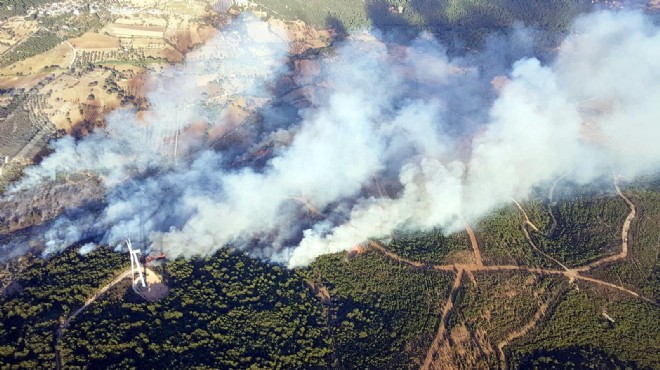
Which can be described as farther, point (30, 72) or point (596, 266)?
point (30, 72)

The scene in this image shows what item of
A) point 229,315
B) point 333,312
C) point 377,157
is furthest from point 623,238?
point 229,315

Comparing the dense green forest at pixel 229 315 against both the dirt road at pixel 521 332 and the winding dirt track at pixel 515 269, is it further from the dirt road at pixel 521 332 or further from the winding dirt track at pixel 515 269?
the dirt road at pixel 521 332

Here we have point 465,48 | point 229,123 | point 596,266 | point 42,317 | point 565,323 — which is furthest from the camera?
point 465,48

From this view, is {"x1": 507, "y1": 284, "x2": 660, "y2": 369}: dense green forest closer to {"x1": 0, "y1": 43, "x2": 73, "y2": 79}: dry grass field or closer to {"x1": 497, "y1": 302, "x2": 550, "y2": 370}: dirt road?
{"x1": 497, "y1": 302, "x2": 550, "y2": 370}: dirt road

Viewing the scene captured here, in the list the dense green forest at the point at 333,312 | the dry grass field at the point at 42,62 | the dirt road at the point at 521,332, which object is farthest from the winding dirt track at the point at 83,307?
the dry grass field at the point at 42,62

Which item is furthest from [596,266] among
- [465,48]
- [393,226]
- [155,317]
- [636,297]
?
[465,48]

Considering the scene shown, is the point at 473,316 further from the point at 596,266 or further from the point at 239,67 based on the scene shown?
the point at 239,67

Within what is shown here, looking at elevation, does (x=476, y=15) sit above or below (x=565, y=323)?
above

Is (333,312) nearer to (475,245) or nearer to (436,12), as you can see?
(475,245)
